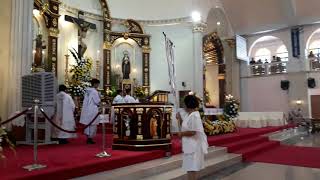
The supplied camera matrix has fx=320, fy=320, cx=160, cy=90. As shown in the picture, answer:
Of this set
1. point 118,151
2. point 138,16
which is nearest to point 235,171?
point 118,151

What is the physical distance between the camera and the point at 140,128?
678cm

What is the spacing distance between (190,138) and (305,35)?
60.6ft

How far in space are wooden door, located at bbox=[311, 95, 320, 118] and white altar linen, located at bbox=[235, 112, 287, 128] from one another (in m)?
4.63

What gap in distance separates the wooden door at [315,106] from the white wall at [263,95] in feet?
4.91

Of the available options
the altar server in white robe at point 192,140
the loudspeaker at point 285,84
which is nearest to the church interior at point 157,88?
the altar server in white robe at point 192,140

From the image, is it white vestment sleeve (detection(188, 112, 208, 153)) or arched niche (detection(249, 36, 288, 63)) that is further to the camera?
arched niche (detection(249, 36, 288, 63))

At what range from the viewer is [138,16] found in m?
17.6

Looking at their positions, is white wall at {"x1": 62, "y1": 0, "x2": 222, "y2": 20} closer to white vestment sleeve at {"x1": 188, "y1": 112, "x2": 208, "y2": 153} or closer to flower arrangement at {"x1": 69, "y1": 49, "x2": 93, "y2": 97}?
flower arrangement at {"x1": 69, "y1": 49, "x2": 93, "y2": 97}

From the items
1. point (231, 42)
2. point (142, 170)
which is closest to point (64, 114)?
point (142, 170)

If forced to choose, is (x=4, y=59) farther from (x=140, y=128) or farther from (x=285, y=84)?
(x=285, y=84)

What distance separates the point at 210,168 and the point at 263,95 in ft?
51.8

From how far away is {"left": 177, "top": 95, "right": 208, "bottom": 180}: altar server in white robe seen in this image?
405cm

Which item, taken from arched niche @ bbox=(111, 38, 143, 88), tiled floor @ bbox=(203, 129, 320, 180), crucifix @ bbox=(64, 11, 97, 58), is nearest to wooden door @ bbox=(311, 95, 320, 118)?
arched niche @ bbox=(111, 38, 143, 88)

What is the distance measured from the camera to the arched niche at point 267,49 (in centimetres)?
2305
